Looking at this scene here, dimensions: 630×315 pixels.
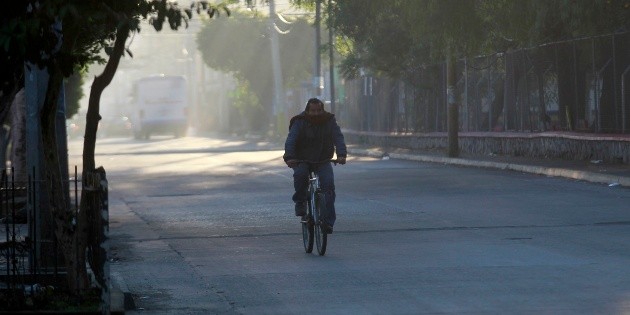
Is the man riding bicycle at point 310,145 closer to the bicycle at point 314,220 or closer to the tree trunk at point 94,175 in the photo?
the bicycle at point 314,220

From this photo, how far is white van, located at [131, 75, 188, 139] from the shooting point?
84125 mm

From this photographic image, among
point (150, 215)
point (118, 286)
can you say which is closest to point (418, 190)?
point (150, 215)

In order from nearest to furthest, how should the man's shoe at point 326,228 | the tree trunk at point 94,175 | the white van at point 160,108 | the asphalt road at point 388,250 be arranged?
the tree trunk at point 94,175, the asphalt road at point 388,250, the man's shoe at point 326,228, the white van at point 160,108

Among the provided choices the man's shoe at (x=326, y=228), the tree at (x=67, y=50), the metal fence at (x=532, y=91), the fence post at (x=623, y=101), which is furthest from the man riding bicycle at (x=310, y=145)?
the fence post at (x=623, y=101)

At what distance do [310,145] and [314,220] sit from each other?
92 centimetres

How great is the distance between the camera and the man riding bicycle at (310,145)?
14852 mm

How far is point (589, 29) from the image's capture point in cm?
3053

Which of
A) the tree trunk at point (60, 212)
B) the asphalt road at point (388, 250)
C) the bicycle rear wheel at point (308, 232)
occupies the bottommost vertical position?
the asphalt road at point (388, 250)

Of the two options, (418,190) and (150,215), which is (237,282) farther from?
(418,190)

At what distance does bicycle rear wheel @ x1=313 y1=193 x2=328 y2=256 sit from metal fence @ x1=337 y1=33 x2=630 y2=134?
16.0 metres

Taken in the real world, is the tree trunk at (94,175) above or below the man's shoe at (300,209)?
above

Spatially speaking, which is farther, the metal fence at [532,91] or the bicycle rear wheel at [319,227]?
the metal fence at [532,91]

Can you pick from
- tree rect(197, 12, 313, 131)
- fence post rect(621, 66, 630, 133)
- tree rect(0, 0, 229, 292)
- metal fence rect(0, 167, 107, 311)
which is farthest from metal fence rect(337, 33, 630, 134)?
tree rect(197, 12, 313, 131)

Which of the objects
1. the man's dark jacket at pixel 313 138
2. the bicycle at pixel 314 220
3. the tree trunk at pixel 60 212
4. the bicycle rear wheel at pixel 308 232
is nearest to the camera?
the tree trunk at pixel 60 212
